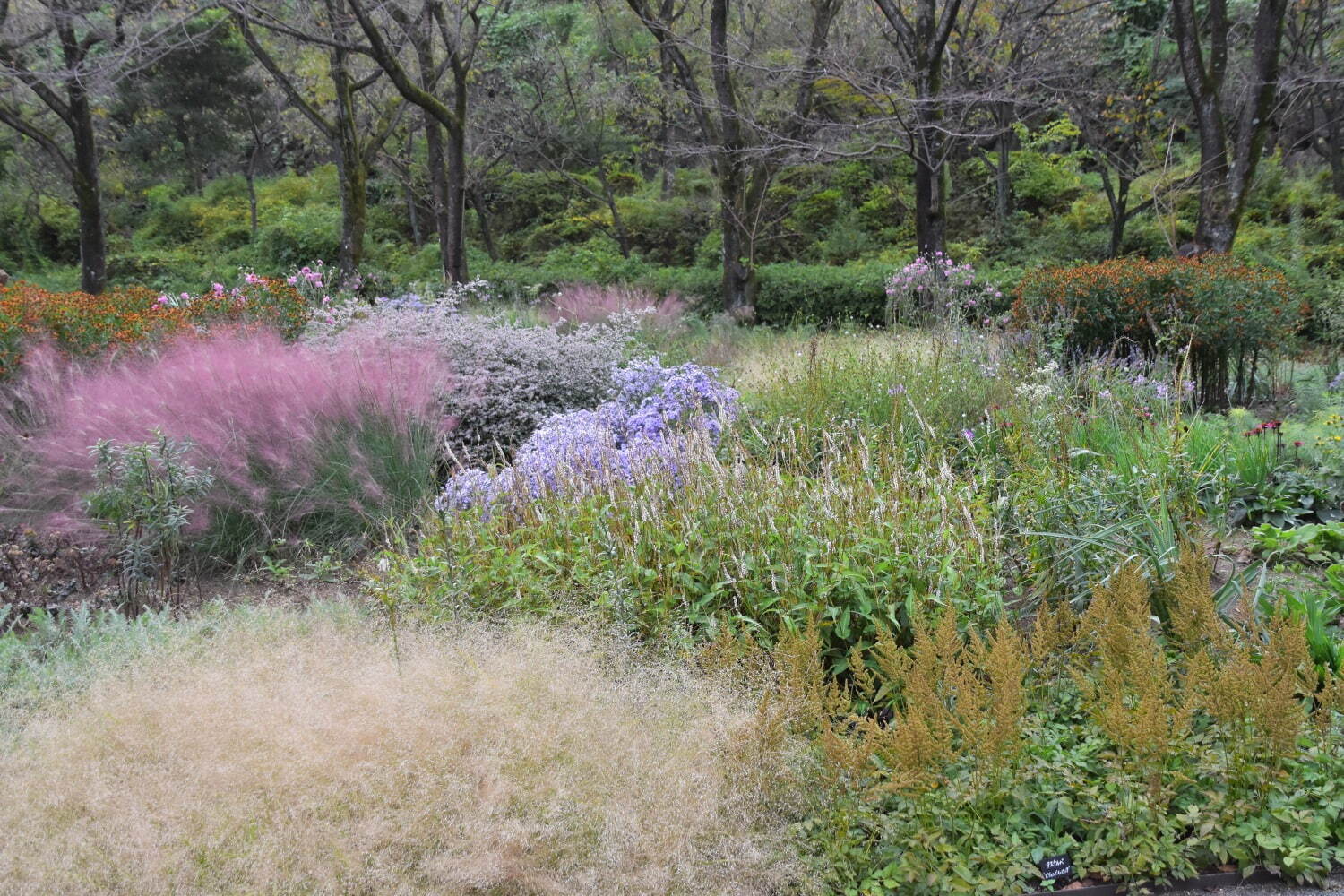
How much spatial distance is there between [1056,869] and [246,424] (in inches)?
174

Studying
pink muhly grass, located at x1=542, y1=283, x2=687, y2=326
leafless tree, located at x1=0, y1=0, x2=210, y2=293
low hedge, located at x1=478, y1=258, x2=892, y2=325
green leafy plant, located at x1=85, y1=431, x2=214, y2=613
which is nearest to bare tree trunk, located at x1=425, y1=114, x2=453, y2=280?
low hedge, located at x1=478, y1=258, x2=892, y2=325

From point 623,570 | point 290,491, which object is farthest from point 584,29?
point 623,570

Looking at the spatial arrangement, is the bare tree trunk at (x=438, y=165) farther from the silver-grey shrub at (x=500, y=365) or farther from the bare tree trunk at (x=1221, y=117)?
the bare tree trunk at (x=1221, y=117)

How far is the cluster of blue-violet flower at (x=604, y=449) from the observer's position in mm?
4289

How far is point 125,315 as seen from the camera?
25.6 feet

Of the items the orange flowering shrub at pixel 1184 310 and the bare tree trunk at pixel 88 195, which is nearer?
the orange flowering shrub at pixel 1184 310

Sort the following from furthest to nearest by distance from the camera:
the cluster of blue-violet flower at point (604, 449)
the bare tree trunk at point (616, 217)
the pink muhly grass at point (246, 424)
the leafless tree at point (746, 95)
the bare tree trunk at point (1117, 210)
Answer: the bare tree trunk at point (616, 217) < the bare tree trunk at point (1117, 210) < the leafless tree at point (746, 95) < the pink muhly grass at point (246, 424) < the cluster of blue-violet flower at point (604, 449)

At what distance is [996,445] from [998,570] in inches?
75.7

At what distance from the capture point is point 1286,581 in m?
3.70

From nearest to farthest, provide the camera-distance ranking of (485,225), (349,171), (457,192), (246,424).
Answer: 1. (246,424)
2. (457,192)
3. (349,171)
4. (485,225)

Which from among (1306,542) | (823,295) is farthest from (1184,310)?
(823,295)

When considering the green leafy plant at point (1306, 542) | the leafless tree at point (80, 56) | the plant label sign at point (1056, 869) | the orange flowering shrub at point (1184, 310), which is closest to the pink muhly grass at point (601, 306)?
the orange flowering shrub at point (1184, 310)

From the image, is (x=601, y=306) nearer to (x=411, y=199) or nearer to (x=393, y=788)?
(x=393, y=788)

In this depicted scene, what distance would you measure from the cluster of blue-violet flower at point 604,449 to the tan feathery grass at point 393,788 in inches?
66.5
